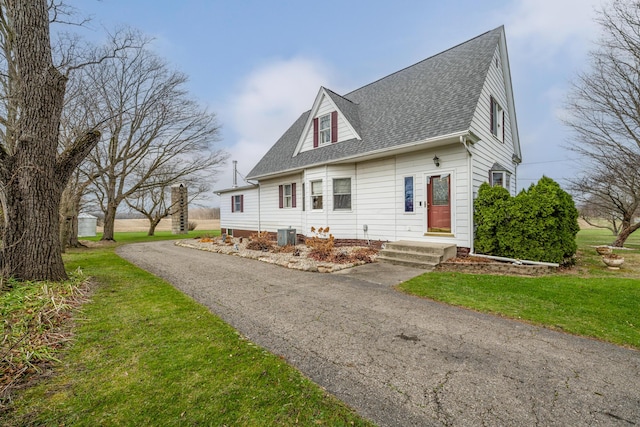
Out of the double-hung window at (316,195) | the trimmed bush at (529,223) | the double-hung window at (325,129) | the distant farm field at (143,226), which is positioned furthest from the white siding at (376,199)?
the distant farm field at (143,226)

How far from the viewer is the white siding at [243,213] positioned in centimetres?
1650

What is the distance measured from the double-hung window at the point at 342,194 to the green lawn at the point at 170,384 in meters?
8.10

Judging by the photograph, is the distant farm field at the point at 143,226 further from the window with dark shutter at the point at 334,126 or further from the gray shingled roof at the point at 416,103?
the window with dark shutter at the point at 334,126

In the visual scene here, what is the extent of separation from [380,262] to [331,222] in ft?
11.6

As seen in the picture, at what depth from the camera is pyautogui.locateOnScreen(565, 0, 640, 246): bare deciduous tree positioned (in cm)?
1141

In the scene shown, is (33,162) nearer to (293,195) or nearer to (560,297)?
(293,195)

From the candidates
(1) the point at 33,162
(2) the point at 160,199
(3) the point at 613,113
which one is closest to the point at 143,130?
(2) the point at 160,199

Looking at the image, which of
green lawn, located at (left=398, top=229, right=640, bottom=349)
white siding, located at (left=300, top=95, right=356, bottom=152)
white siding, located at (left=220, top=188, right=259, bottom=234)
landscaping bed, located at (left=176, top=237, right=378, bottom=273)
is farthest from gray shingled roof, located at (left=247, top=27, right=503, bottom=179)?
green lawn, located at (left=398, top=229, right=640, bottom=349)

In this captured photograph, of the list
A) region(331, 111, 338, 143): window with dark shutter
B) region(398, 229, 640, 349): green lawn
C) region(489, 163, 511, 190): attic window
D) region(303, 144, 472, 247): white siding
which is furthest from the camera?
region(331, 111, 338, 143): window with dark shutter

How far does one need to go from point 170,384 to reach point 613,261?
10.4 metres

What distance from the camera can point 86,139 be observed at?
19.3ft

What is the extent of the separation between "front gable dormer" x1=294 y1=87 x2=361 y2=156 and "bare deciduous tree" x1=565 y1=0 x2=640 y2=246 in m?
11.2

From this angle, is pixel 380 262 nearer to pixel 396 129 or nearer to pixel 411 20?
pixel 396 129

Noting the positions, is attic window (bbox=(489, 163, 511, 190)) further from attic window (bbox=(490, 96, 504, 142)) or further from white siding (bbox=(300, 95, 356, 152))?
white siding (bbox=(300, 95, 356, 152))
